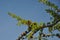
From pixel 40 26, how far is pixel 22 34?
446mm

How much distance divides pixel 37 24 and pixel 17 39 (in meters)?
0.58

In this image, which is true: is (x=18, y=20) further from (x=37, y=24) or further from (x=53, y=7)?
(x=53, y=7)

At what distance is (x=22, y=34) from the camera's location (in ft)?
13.0

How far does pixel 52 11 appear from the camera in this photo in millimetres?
4105

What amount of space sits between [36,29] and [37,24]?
140 mm

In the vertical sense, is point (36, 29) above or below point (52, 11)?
below

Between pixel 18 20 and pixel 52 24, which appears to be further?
pixel 18 20

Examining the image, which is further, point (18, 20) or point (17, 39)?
point (18, 20)

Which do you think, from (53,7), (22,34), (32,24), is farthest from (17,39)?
(53,7)

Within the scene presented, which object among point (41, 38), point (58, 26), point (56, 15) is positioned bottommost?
point (41, 38)

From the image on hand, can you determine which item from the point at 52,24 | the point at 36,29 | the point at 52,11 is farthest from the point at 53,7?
the point at 36,29

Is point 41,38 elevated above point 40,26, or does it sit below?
below

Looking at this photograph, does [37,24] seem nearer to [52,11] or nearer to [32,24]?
[32,24]

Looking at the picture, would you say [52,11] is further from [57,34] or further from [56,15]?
[57,34]
